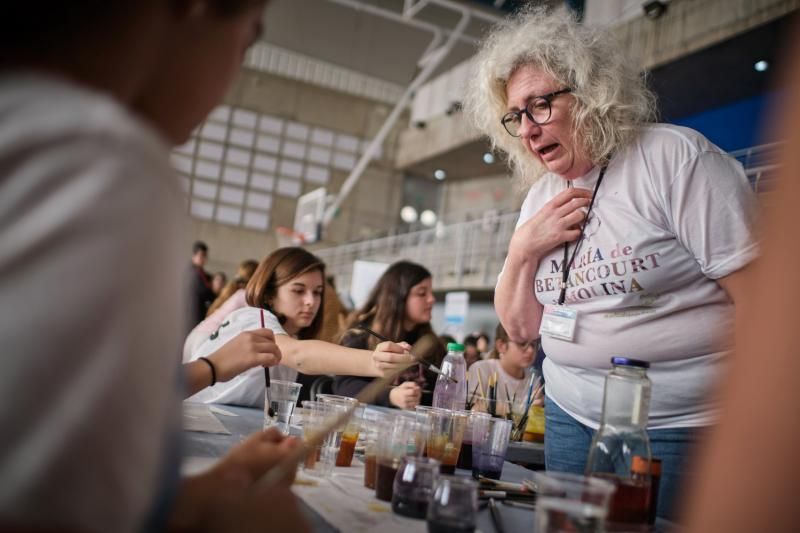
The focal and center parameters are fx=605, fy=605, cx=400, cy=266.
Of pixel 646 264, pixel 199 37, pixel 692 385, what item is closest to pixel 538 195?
pixel 646 264

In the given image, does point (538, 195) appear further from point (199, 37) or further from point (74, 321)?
point (74, 321)

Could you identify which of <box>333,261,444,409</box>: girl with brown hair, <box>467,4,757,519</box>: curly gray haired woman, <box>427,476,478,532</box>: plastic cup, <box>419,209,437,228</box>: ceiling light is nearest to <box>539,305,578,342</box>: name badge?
<box>467,4,757,519</box>: curly gray haired woman

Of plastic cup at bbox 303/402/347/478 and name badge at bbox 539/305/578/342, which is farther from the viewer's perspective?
name badge at bbox 539/305/578/342

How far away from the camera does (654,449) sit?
141cm

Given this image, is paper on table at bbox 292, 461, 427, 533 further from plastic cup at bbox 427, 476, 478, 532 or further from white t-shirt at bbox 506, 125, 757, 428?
white t-shirt at bbox 506, 125, 757, 428

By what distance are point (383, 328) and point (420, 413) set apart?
2465mm

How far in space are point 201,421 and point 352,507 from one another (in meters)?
0.83

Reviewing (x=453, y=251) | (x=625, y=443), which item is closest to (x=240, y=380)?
(x=625, y=443)

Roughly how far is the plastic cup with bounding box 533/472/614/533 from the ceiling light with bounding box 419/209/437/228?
16.9 m

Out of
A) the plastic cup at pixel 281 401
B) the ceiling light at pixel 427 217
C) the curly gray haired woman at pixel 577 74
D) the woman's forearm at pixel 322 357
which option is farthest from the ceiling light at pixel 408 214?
the plastic cup at pixel 281 401

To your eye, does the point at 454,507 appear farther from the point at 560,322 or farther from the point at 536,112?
the point at 536,112

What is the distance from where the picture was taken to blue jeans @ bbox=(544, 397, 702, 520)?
132 centimetres

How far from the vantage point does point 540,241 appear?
1703 mm

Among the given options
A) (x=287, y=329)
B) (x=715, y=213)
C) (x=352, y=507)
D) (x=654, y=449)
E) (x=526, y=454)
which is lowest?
(x=526, y=454)
